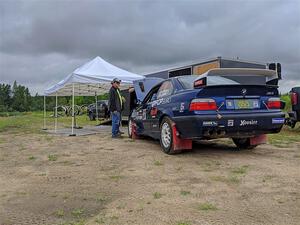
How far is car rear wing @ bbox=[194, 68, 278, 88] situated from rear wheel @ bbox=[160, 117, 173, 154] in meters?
1.04

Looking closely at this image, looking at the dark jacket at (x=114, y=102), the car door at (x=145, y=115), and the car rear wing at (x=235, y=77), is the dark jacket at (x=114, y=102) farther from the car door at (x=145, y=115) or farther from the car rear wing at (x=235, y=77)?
the car rear wing at (x=235, y=77)

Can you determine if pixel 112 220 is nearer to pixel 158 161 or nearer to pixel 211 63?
pixel 158 161

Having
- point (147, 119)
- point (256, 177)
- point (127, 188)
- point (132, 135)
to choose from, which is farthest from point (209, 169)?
point (132, 135)

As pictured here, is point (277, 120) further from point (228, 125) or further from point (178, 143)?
point (178, 143)

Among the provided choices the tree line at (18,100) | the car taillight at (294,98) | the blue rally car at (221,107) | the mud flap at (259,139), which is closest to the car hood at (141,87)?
the car taillight at (294,98)

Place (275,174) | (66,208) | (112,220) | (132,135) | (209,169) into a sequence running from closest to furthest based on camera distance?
(112,220) → (66,208) → (275,174) → (209,169) → (132,135)

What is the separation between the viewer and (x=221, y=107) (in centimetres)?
690

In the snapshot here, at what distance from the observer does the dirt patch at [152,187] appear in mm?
4180

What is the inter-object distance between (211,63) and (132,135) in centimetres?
536

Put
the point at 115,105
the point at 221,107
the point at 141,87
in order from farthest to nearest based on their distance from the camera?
the point at 141,87, the point at 115,105, the point at 221,107

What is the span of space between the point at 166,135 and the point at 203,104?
1.28 metres

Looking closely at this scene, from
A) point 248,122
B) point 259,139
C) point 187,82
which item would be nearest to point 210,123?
point 248,122

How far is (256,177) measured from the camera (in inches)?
221

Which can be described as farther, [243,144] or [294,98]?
[294,98]
